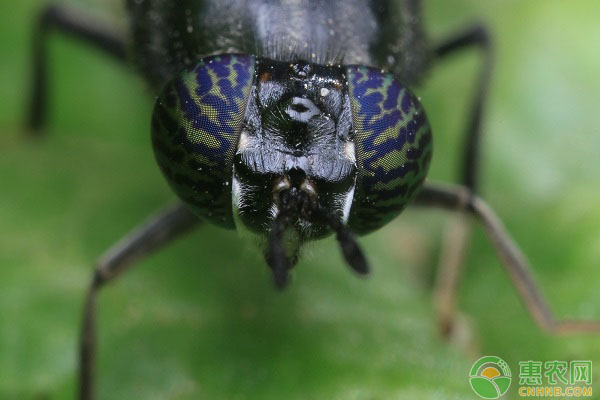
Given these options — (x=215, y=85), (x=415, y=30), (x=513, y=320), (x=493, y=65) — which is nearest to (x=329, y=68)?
(x=215, y=85)

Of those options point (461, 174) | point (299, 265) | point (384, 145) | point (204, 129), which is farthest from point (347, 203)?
point (461, 174)

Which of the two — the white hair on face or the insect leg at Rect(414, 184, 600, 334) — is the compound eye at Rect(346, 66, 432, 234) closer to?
the white hair on face

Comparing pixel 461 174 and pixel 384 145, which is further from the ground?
pixel 384 145

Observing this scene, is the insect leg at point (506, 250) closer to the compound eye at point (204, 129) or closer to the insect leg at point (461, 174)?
the insect leg at point (461, 174)

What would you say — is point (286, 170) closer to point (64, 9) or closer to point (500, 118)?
point (500, 118)

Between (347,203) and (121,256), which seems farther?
(121,256)

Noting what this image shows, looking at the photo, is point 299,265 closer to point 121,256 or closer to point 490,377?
point 121,256
